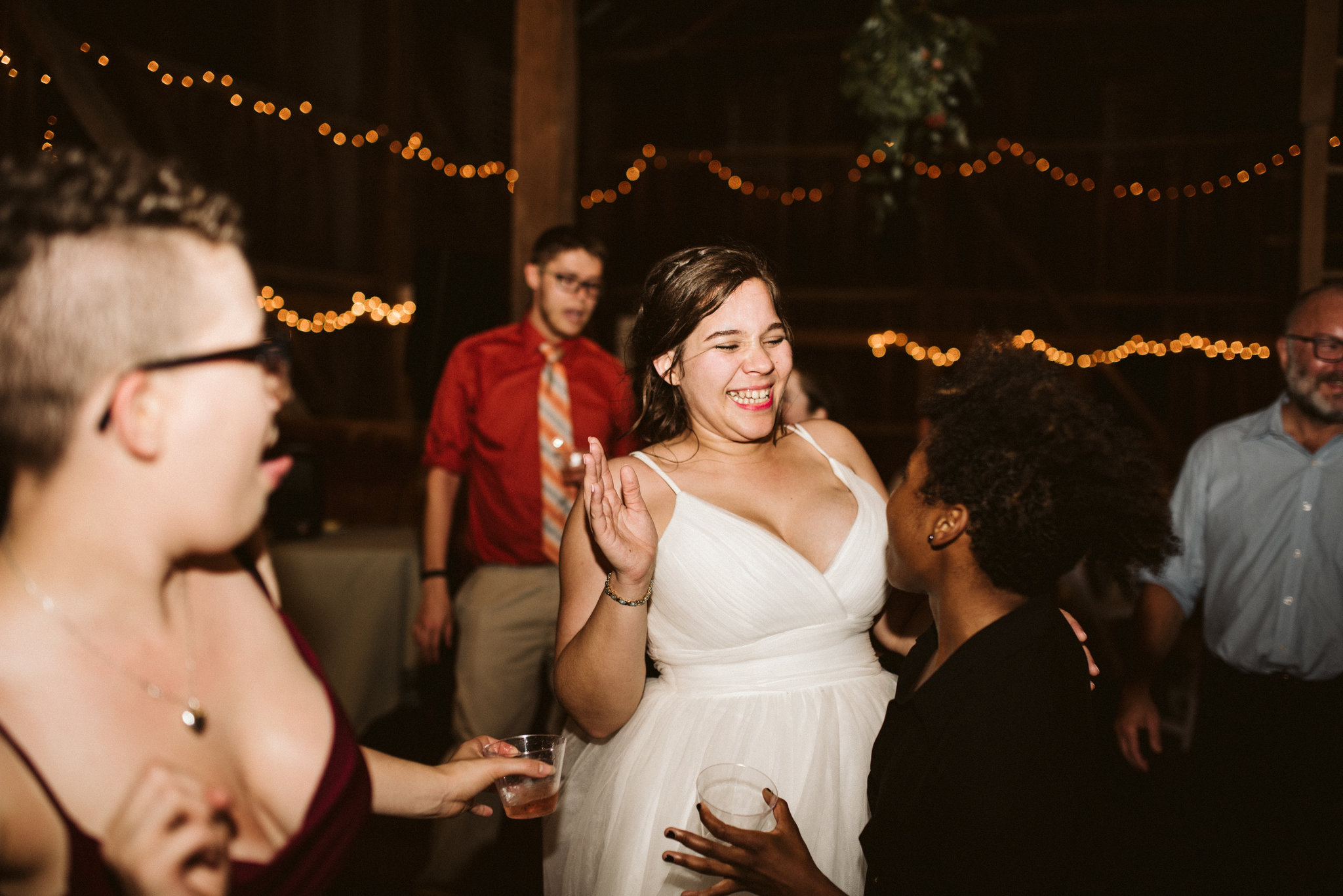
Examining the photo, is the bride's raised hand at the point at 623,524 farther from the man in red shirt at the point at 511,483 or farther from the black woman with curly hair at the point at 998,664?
the man in red shirt at the point at 511,483

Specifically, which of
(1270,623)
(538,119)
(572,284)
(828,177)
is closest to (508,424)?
(572,284)

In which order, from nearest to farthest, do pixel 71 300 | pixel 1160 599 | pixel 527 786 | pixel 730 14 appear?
pixel 71 300
pixel 527 786
pixel 1160 599
pixel 730 14

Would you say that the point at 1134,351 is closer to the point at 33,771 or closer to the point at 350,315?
the point at 350,315

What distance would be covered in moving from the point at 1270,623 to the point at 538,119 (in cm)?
295

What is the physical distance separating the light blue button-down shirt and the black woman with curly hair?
1.17 metres

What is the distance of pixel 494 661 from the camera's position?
2799 millimetres

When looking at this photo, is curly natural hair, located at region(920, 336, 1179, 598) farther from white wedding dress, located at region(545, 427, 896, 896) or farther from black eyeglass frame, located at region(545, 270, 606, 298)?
black eyeglass frame, located at region(545, 270, 606, 298)

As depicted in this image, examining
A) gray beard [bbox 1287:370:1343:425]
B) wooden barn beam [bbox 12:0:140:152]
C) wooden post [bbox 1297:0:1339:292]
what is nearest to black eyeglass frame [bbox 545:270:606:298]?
gray beard [bbox 1287:370:1343:425]

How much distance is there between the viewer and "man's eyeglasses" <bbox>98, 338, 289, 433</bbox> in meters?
0.76

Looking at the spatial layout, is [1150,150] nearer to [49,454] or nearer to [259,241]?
[259,241]

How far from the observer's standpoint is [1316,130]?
3.12 metres

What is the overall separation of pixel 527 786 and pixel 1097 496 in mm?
953

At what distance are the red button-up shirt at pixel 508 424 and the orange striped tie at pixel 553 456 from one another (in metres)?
0.02

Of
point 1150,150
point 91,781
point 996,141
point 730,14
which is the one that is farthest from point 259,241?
point 1150,150
